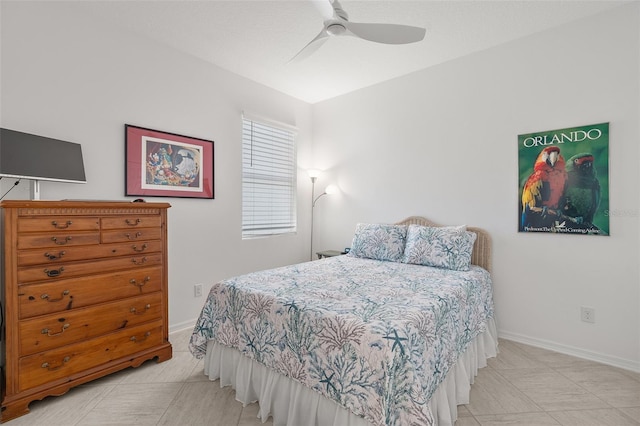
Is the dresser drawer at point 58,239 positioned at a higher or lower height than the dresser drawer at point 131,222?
lower

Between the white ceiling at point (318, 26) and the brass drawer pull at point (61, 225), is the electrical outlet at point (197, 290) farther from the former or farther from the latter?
the white ceiling at point (318, 26)

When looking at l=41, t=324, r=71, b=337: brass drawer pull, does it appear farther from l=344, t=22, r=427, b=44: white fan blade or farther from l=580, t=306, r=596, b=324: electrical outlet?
l=580, t=306, r=596, b=324: electrical outlet

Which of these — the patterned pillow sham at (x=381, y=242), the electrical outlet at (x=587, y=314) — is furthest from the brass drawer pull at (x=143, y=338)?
the electrical outlet at (x=587, y=314)

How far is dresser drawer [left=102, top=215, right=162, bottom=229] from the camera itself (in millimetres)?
2066

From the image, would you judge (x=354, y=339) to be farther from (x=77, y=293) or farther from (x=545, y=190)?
Answer: (x=545, y=190)

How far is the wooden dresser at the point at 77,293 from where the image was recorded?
170 centimetres

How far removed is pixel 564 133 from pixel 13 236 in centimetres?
378

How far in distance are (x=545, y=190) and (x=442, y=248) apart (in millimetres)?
946

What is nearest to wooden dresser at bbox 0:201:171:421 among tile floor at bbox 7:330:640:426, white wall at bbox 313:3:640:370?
tile floor at bbox 7:330:640:426

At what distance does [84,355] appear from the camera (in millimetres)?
1951

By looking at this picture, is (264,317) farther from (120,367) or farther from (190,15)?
(190,15)

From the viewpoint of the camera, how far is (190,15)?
2.39m

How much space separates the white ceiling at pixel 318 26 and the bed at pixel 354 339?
1.76 meters

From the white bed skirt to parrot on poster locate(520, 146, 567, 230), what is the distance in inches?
48.4
